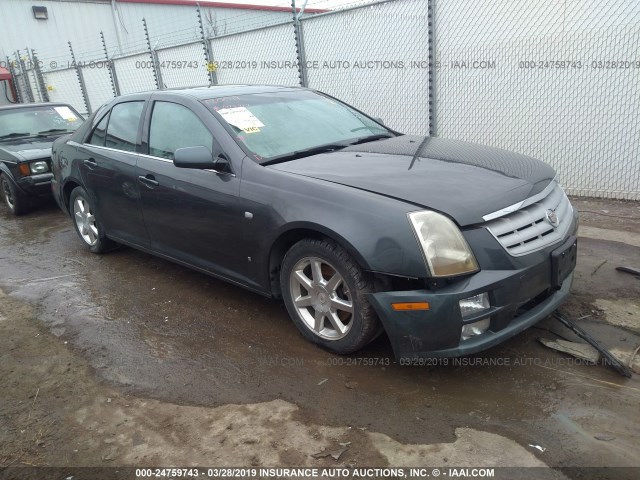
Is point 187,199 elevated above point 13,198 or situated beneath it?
elevated above

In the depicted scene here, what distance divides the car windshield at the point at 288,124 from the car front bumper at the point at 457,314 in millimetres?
1386

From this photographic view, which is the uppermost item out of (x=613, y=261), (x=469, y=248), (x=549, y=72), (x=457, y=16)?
(x=457, y=16)

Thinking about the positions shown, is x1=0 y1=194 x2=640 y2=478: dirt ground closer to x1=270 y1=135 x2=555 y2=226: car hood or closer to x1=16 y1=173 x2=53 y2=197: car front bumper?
x1=270 y1=135 x2=555 y2=226: car hood

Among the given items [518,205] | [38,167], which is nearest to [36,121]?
[38,167]

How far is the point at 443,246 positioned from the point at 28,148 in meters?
6.91

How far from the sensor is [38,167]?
7059 mm

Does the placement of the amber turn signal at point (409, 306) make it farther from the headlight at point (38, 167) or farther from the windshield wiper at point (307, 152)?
the headlight at point (38, 167)

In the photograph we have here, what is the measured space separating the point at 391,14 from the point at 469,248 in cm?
560

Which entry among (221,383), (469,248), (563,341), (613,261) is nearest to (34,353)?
(221,383)

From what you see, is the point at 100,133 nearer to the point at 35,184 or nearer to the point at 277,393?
the point at 35,184

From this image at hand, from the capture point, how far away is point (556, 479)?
2105 mm

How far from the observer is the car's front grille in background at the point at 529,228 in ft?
8.66

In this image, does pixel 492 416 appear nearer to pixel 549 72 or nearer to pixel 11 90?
pixel 549 72

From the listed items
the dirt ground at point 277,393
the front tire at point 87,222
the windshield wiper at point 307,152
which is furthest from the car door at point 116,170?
the windshield wiper at point 307,152
